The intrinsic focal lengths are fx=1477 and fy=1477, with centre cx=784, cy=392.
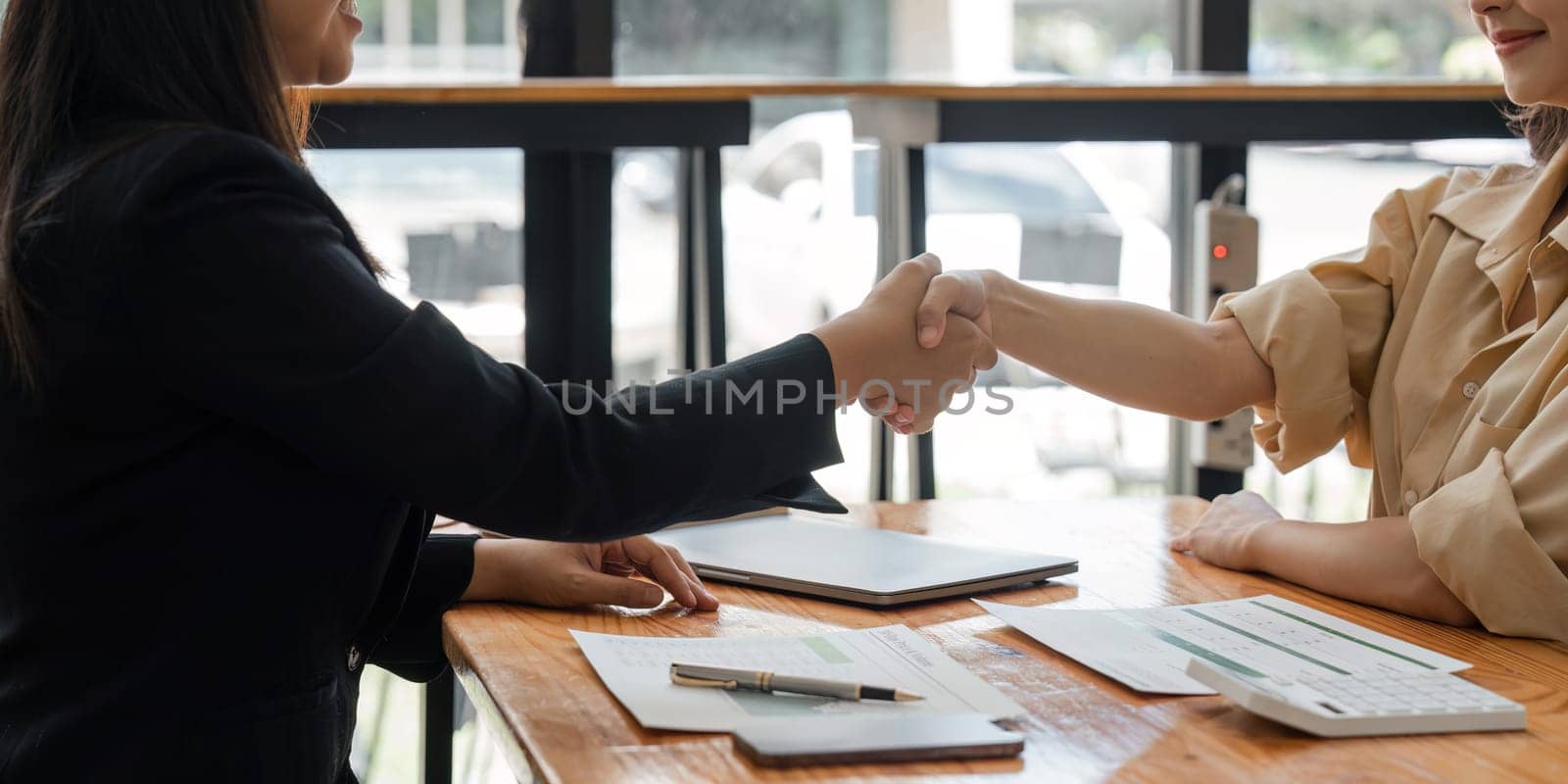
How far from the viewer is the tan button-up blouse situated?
1.23 meters

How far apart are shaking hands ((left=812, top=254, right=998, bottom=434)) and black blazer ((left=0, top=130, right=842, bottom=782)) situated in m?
0.28

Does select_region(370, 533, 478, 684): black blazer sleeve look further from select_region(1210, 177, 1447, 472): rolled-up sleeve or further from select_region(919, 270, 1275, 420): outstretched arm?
select_region(1210, 177, 1447, 472): rolled-up sleeve

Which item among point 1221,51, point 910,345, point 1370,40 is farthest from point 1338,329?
point 1370,40

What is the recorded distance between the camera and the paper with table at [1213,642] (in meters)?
1.09

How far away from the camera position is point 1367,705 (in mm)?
989

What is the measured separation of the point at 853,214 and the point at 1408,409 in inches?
52.8

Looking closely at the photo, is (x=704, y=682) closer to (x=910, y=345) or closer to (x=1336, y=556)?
(x=910, y=345)

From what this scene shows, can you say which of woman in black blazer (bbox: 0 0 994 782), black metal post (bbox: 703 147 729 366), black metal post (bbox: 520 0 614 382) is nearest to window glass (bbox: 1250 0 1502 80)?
black metal post (bbox: 703 147 729 366)

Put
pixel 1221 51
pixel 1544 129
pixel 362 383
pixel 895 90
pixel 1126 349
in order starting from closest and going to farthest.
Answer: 1. pixel 362 383
2. pixel 1544 129
3. pixel 1126 349
4. pixel 895 90
5. pixel 1221 51

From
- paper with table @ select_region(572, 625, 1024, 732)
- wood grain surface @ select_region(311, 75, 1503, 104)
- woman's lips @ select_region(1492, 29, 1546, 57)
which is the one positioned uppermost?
wood grain surface @ select_region(311, 75, 1503, 104)

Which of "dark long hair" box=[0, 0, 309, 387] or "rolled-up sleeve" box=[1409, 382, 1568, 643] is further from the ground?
"dark long hair" box=[0, 0, 309, 387]

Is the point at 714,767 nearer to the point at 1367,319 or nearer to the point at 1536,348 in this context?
the point at 1536,348

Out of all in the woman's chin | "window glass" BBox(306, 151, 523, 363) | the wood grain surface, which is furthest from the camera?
"window glass" BBox(306, 151, 523, 363)

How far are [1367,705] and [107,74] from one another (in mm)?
953
